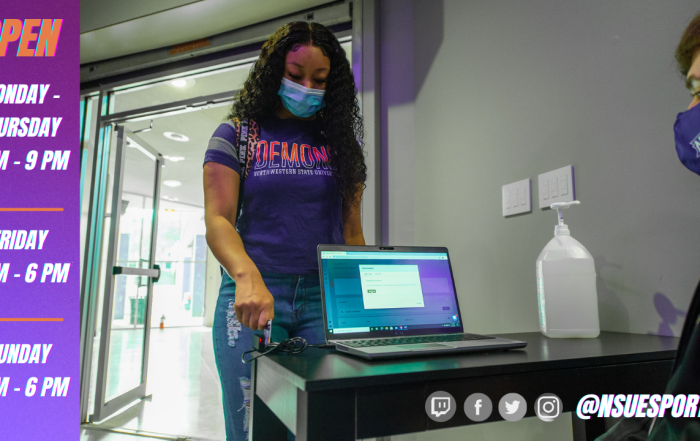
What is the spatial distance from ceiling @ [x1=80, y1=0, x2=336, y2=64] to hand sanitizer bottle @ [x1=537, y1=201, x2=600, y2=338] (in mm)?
1815

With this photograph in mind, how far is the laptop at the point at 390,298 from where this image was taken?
2.70 ft

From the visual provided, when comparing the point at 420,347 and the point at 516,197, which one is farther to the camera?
the point at 516,197

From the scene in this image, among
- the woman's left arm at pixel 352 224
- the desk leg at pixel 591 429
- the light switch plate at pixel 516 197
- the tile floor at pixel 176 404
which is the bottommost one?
the tile floor at pixel 176 404

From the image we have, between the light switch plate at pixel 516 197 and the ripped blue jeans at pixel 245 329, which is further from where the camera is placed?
the light switch plate at pixel 516 197

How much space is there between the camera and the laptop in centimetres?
82

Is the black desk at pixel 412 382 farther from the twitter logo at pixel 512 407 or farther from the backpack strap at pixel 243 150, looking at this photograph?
the backpack strap at pixel 243 150

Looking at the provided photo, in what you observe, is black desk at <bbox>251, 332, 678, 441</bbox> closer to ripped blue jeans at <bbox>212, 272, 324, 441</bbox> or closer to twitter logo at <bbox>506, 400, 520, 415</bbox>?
twitter logo at <bbox>506, 400, 520, 415</bbox>

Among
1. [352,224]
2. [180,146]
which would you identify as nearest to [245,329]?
[352,224]

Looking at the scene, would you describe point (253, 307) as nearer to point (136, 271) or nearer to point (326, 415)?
point (326, 415)

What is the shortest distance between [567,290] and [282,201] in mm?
693

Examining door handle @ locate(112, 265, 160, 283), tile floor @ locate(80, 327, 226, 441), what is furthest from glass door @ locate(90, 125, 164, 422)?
tile floor @ locate(80, 327, 226, 441)

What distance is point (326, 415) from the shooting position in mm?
508

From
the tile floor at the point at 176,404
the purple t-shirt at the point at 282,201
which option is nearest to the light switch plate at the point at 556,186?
the purple t-shirt at the point at 282,201

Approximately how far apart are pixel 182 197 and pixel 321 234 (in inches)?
325
